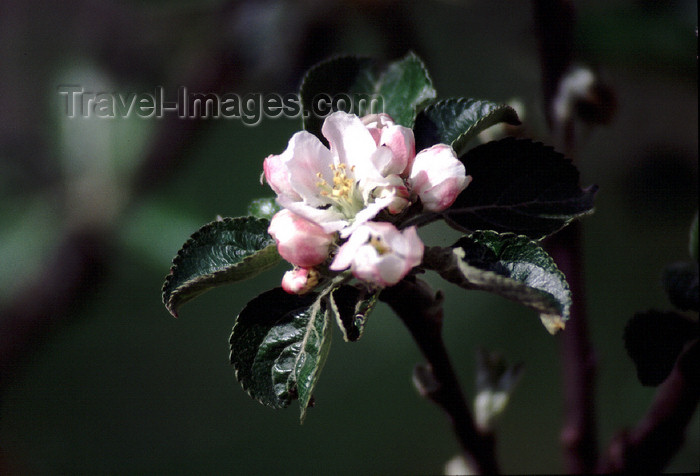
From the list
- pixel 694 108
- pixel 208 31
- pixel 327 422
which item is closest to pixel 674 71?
pixel 694 108

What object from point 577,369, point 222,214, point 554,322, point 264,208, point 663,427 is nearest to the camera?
point 554,322

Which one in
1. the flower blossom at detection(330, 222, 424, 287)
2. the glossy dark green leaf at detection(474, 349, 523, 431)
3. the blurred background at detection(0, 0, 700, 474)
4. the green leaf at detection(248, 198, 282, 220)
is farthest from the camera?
the blurred background at detection(0, 0, 700, 474)

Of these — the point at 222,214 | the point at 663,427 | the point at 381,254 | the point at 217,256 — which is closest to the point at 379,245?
the point at 381,254

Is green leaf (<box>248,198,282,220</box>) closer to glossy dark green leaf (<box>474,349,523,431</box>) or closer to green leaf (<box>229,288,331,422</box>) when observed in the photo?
green leaf (<box>229,288,331,422</box>)

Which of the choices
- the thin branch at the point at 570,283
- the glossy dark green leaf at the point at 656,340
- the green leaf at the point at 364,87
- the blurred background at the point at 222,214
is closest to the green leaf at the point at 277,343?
the green leaf at the point at 364,87

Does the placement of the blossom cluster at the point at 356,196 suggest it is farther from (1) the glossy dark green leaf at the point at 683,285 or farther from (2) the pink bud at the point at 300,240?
(1) the glossy dark green leaf at the point at 683,285

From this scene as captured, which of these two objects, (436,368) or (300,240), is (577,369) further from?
(300,240)

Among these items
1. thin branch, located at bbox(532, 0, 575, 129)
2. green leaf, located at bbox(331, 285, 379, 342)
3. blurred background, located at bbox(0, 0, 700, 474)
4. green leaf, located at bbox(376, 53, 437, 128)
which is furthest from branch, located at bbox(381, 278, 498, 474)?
blurred background, located at bbox(0, 0, 700, 474)
